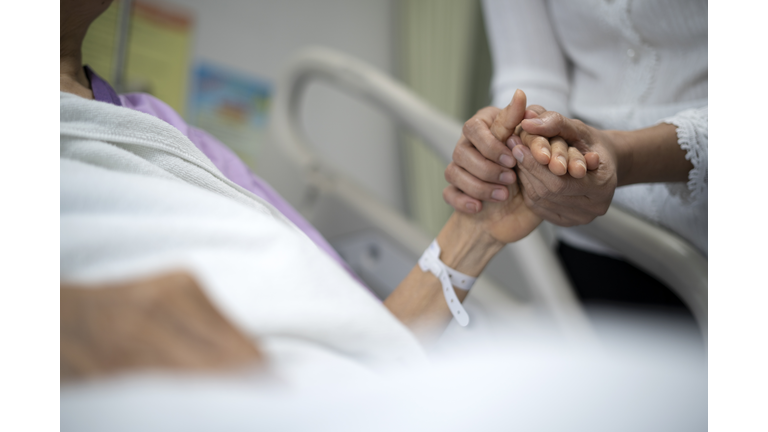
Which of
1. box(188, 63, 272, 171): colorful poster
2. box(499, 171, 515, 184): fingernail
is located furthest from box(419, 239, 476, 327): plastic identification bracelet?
box(188, 63, 272, 171): colorful poster

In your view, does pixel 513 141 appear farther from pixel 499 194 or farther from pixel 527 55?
pixel 527 55

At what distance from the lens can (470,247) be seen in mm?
473

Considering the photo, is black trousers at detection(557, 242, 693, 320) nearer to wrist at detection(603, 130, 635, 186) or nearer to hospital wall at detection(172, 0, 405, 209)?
wrist at detection(603, 130, 635, 186)

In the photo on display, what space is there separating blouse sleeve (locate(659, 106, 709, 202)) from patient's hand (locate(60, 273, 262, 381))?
0.40 metres

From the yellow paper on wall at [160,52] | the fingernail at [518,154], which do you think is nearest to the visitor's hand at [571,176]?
the fingernail at [518,154]

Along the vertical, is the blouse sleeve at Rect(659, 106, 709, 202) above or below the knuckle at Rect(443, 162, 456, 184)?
above

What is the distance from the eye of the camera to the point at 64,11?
12.9 inches

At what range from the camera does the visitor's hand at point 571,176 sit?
37cm

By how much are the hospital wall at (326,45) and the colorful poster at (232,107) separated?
3 centimetres

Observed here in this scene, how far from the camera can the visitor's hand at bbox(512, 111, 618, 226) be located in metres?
0.37

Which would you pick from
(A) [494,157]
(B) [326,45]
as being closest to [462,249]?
(A) [494,157]

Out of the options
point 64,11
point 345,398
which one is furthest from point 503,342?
point 64,11

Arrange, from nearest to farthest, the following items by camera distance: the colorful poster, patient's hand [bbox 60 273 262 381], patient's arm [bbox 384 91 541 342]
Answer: patient's hand [bbox 60 273 262 381]
patient's arm [bbox 384 91 541 342]
the colorful poster

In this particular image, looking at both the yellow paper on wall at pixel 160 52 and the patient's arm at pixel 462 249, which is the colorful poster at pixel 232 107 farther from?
the patient's arm at pixel 462 249
